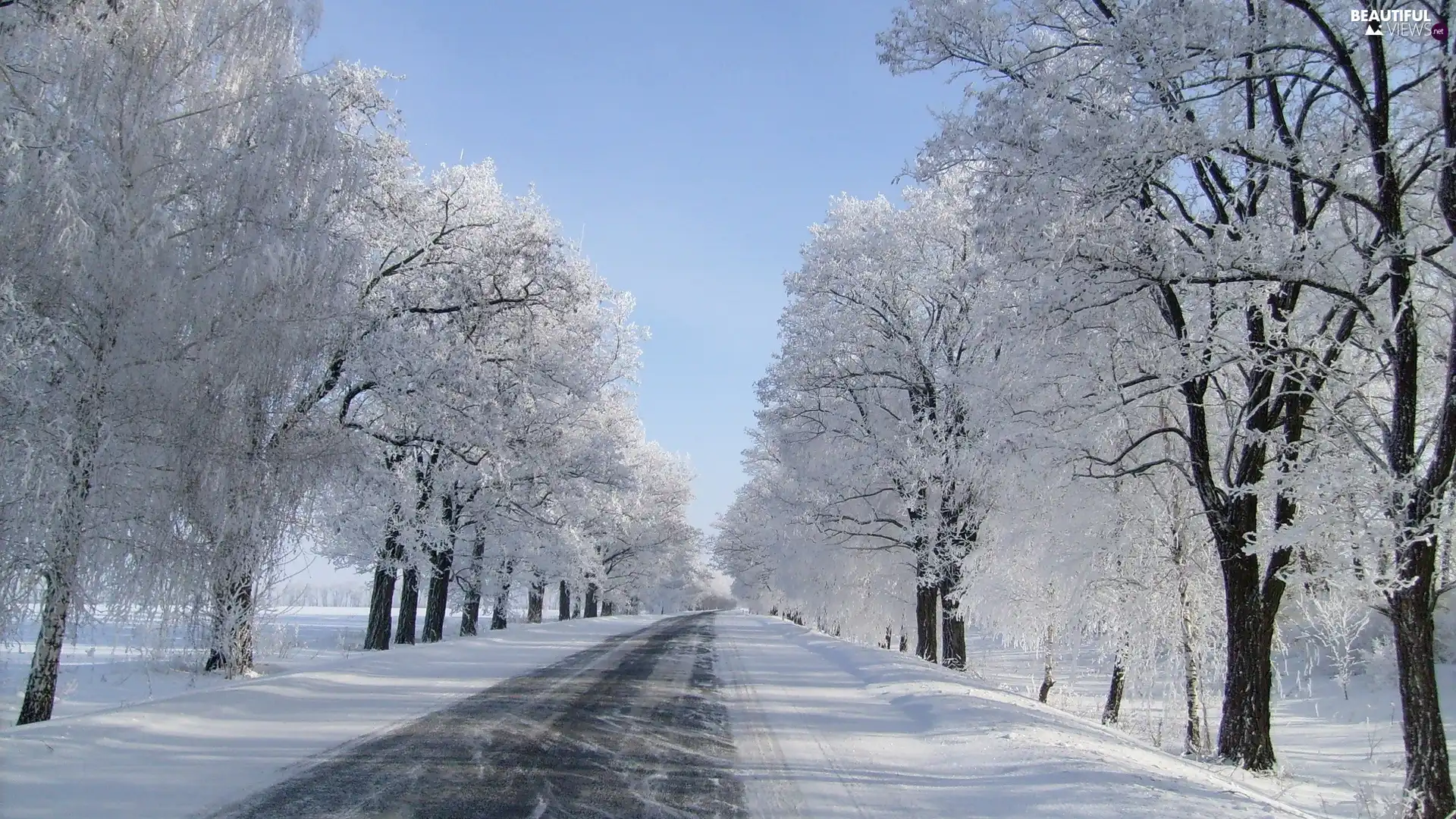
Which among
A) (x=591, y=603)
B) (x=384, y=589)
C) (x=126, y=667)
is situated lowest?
(x=591, y=603)

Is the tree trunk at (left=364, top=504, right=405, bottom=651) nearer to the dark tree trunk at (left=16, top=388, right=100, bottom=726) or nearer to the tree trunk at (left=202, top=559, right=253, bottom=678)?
the tree trunk at (left=202, top=559, right=253, bottom=678)

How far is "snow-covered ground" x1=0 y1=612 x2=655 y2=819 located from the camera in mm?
5855

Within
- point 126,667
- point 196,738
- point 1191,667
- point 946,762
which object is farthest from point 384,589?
point 1191,667

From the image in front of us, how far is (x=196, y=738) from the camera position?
25.8 ft

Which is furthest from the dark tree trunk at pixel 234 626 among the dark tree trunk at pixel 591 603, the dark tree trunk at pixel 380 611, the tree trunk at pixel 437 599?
the dark tree trunk at pixel 591 603

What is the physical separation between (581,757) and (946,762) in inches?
143

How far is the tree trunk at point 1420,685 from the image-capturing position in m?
7.31

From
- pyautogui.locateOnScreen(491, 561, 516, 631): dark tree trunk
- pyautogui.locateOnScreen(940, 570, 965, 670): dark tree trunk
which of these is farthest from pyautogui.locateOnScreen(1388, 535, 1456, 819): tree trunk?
pyautogui.locateOnScreen(491, 561, 516, 631): dark tree trunk

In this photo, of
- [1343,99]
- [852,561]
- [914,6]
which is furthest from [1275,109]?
[852,561]

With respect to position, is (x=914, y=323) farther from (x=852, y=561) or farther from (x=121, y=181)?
(x=121, y=181)

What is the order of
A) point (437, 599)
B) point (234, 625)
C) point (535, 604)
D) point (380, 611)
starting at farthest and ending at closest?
1. point (535, 604)
2. point (437, 599)
3. point (380, 611)
4. point (234, 625)

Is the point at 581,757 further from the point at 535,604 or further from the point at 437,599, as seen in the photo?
the point at 535,604

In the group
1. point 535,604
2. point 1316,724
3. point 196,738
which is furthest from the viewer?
point 535,604

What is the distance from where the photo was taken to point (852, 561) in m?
24.8
